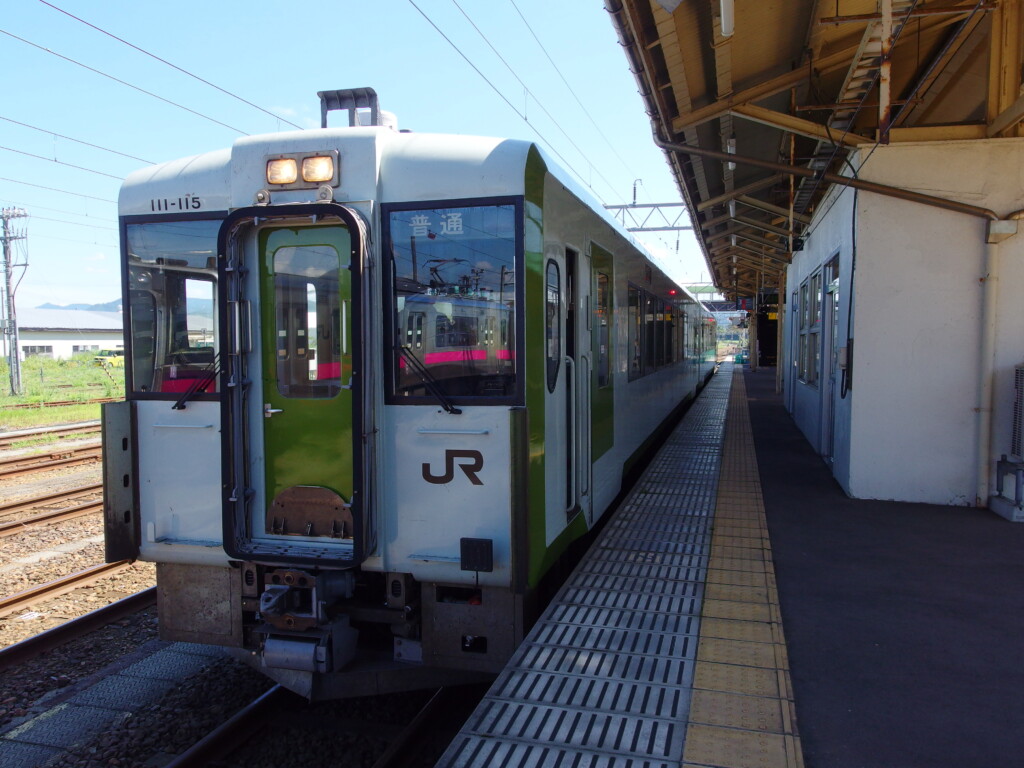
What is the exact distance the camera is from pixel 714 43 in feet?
21.2

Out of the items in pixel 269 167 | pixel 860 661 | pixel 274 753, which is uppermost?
pixel 269 167

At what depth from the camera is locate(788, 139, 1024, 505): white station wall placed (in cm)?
668

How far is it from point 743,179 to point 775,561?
9.59 meters

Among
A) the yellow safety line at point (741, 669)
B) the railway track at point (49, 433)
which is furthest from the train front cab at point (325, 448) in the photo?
the railway track at point (49, 433)

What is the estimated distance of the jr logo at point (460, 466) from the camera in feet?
12.5

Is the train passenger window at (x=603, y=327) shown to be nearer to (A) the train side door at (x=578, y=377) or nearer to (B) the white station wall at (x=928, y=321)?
(A) the train side door at (x=578, y=377)

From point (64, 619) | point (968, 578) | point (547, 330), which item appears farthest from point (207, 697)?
point (968, 578)

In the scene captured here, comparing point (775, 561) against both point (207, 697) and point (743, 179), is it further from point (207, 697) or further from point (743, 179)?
point (743, 179)

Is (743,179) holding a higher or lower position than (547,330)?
higher

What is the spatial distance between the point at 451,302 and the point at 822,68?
606 cm

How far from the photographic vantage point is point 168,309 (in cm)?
417

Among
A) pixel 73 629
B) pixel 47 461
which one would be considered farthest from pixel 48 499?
pixel 73 629

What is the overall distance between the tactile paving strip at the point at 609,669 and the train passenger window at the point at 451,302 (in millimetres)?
1359

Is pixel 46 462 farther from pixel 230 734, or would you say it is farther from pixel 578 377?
pixel 578 377
